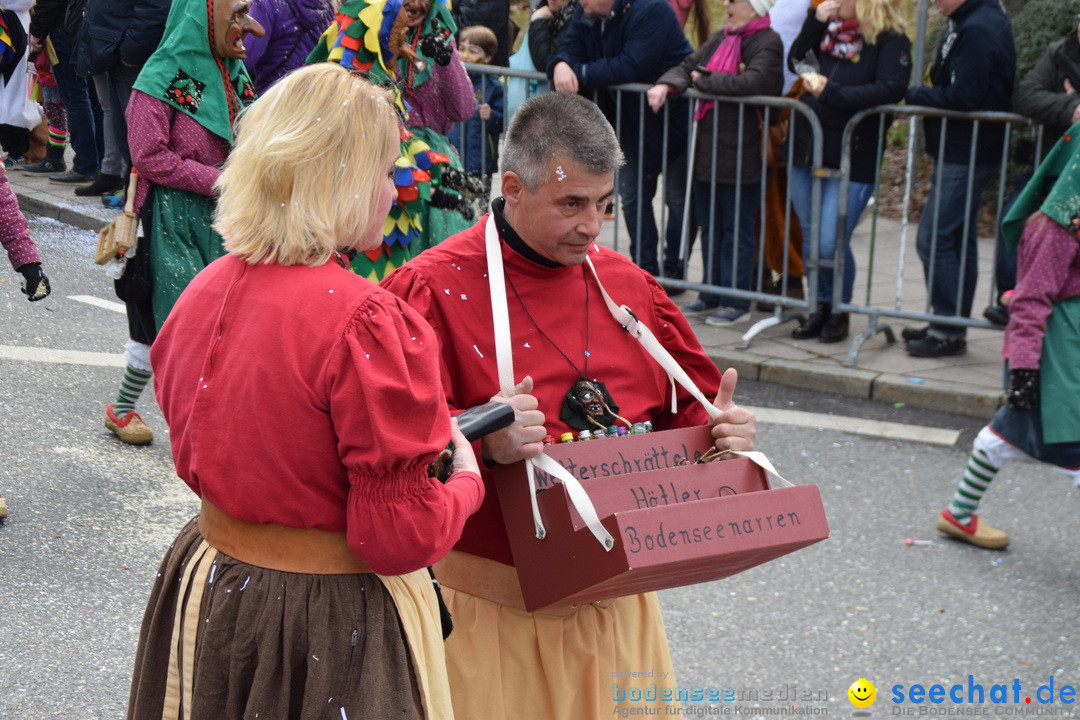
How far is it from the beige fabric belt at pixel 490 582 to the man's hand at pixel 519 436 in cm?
33

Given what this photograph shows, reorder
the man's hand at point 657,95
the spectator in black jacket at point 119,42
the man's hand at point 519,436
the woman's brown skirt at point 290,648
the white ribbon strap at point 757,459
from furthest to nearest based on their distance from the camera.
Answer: the spectator in black jacket at point 119,42 → the man's hand at point 657,95 → the white ribbon strap at point 757,459 → the man's hand at point 519,436 → the woman's brown skirt at point 290,648

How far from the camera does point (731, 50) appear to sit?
728cm

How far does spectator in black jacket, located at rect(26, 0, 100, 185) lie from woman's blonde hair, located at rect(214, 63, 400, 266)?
8.89 metres

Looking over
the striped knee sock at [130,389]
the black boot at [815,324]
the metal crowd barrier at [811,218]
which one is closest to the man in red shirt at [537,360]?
the striped knee sock at [130,389]

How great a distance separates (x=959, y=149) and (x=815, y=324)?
1259mm

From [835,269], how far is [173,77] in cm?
395

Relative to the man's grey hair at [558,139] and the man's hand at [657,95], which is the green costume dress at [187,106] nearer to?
the man's grey hair at [558,139]

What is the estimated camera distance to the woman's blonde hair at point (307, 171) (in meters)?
1.97

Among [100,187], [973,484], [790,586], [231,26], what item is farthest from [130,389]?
[100,187]

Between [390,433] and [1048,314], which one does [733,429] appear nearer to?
[390,433]

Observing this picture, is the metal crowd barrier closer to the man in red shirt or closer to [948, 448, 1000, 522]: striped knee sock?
[948, 448, 1000, 522]: striped knee sock

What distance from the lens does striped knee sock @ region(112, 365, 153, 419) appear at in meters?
5.30

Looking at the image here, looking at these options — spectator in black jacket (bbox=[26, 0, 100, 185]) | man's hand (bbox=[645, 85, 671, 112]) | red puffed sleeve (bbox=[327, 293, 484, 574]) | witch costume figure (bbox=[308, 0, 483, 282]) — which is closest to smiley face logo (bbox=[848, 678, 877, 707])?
red puffed sleeve (bbox=[327, 293, 484, 574])

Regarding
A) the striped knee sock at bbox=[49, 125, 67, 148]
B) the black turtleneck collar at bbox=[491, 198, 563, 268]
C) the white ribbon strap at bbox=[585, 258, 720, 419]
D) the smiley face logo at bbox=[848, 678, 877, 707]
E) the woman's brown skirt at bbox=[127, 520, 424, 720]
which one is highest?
the black turtleneck collar at bbox=[491, 198, 563, 268]
